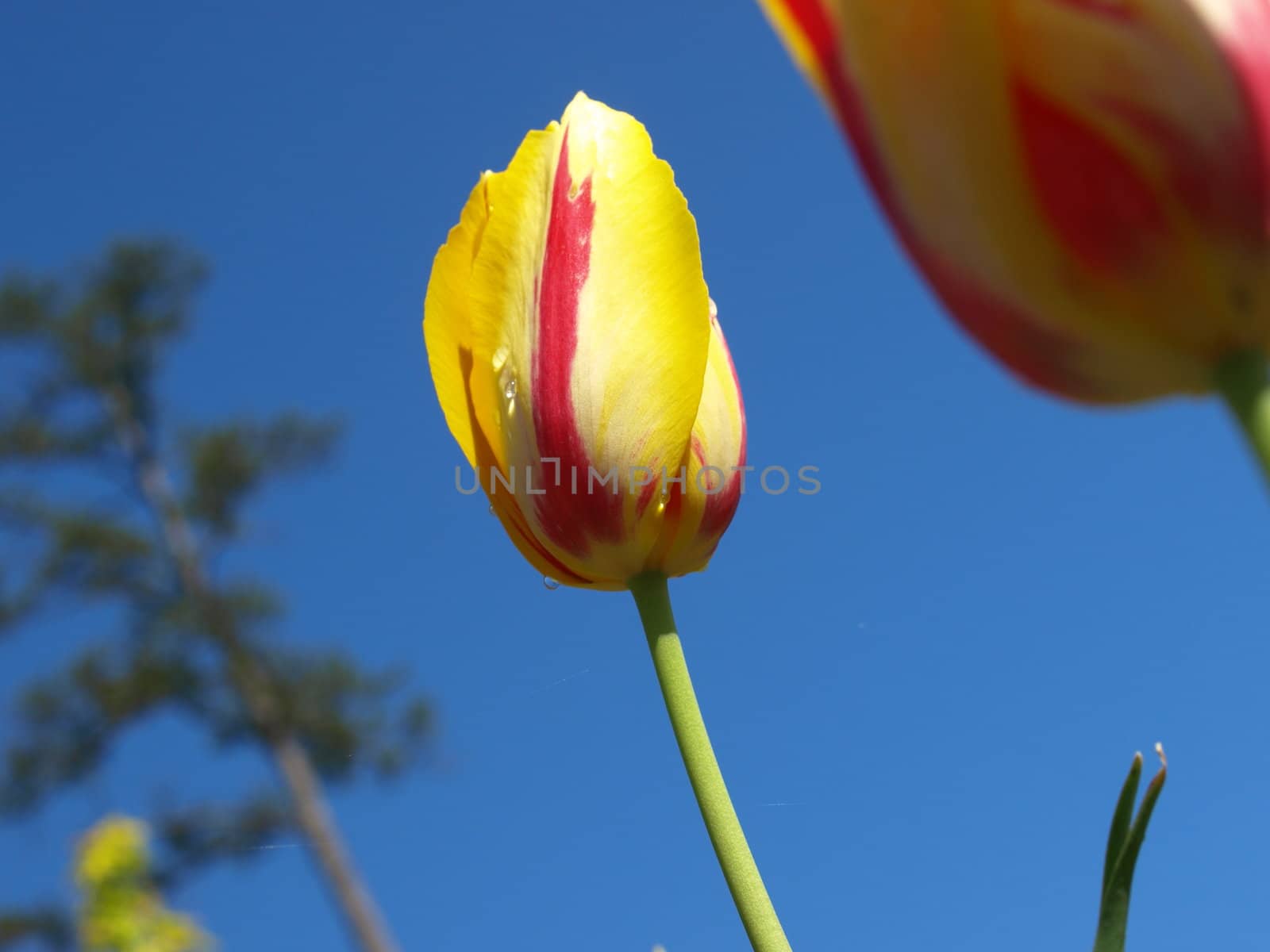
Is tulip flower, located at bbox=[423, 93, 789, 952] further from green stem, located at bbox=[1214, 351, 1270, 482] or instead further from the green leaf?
green stem, located at bbox=[1214, 351, 1270, 482]

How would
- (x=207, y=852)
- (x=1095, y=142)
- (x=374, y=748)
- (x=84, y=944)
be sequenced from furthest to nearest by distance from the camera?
(x=374, y=748)
(x=207, y=852)
(x=84, y=944)
(x=1095, y=142)

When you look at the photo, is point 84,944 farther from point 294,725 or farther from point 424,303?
point 294,725

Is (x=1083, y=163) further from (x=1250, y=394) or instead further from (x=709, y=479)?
(x=709, y=479)

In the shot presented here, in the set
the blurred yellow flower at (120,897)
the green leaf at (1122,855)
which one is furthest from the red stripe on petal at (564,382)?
the blurred yellow flower at (120,897)

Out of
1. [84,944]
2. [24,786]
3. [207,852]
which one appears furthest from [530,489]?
[24,786]

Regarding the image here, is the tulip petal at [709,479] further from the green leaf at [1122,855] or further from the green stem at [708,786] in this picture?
the green leaf at [1122,855]

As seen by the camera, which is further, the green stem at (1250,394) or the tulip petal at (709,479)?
the tulip petal at (709,479)
